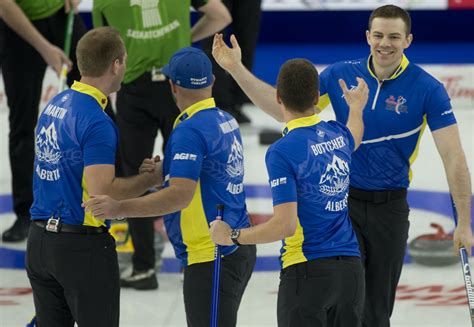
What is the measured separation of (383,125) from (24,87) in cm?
376

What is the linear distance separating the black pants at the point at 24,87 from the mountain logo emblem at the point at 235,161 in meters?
3.62

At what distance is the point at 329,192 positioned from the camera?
16.4ft

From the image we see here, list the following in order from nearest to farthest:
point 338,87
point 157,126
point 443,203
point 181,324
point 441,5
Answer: point 338,87 → point 181,324 → point 157,126 → point 443,203 → point 441,5

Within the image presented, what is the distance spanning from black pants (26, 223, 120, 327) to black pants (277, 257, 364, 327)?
83cm

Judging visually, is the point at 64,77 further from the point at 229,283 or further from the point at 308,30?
the point at 308,30

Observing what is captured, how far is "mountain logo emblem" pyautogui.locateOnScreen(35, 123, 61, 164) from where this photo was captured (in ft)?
16.9

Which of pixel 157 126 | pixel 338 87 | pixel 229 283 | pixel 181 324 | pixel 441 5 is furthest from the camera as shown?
pixel 441 5

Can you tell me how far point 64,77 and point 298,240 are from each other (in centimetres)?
364

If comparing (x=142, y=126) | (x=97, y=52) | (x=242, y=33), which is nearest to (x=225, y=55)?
(x=97, y=52)

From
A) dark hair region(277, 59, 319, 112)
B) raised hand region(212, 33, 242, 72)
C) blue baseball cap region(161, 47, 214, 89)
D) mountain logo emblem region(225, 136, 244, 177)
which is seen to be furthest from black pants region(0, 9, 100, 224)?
dark hair region(277, 59, 319, 112)

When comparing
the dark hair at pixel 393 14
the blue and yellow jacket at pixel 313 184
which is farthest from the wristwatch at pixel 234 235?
the dark hair at pixel 393 14

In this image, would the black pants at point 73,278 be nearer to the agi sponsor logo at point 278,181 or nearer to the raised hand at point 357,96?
the agi sponsor logo at point 278,181

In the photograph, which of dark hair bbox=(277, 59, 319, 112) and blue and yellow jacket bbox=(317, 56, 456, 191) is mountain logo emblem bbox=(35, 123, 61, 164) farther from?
blue and yellow jacket bbox=(317, 56, 456, 191)

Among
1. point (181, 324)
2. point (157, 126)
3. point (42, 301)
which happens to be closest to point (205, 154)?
→ point (42, 301)
